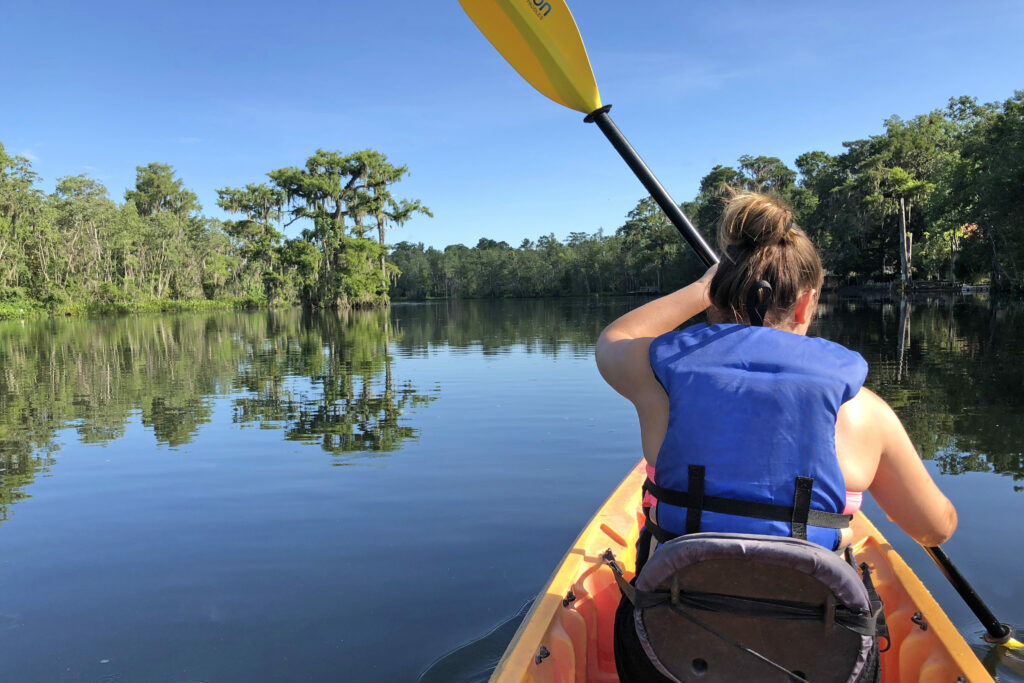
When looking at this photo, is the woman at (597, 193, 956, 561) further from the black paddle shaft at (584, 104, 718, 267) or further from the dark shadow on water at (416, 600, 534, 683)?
the dark shadow on water at (416, 600, 534, 683)

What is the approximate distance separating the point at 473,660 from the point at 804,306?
2.62 metres

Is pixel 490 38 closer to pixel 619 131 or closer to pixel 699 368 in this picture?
pixel 619 131

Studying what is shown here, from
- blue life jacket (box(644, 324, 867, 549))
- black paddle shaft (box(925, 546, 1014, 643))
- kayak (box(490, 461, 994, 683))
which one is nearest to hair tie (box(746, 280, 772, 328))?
blue life jacket (box(644, 324, 867, 549))

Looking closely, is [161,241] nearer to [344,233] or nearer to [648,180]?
[344,233]

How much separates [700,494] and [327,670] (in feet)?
8.60

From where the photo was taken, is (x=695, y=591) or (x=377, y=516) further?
(x=377, y=516)

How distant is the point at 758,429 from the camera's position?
1.46 m

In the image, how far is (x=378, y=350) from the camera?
18828mm

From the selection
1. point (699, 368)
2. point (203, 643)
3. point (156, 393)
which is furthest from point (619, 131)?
point (156, 393)

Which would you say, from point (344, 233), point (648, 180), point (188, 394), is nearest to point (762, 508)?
point (648, 180)

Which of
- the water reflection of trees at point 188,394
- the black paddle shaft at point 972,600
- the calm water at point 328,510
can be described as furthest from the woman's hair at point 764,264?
the water reflection of trees at point 188,394

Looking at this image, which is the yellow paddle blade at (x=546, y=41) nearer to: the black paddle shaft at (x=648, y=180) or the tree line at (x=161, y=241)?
the black paddle shaft at (x=648, y=180)

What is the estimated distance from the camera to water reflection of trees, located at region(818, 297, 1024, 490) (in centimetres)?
702

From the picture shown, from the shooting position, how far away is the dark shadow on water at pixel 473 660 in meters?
3.31
